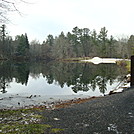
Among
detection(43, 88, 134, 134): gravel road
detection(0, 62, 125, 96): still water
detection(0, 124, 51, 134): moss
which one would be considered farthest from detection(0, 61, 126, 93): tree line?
detection(0, 124, 51, 134): moss

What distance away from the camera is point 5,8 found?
533 cm

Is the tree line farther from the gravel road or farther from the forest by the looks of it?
the forest

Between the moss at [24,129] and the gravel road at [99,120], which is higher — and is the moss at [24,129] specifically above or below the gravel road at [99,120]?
below

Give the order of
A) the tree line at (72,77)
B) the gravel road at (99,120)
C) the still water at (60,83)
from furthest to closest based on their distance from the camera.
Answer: the tree line at (72,77)
the still water at (60,83)
the gravel road at (99,120)

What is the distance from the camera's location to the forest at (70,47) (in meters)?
67.2

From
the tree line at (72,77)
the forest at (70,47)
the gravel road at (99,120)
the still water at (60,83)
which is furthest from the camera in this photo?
the forest at (70,47)

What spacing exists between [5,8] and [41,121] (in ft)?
14.3

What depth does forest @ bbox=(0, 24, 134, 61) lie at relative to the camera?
6725 cm

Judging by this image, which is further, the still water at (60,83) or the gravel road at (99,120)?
the still water at (60,83)

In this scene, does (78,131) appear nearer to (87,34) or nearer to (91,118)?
(91,118)

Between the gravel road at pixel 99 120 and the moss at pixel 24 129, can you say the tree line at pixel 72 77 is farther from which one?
Answer: the moss at pixel 24 129

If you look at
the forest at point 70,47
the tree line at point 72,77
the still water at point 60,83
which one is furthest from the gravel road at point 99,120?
the forest at point 70,47

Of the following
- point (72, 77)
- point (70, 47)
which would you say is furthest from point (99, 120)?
point (70, 47)

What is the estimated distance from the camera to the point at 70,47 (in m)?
82.9
